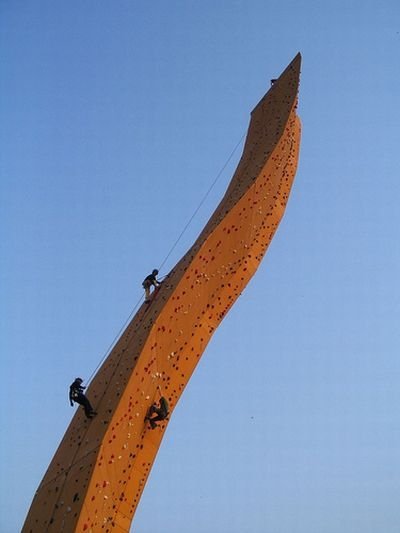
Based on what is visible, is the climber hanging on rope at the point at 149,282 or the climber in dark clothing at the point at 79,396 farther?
the climber hanging on rope at the point at 149,282

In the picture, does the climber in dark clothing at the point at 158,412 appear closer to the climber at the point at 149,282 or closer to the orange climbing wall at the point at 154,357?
the orange climbing wall at the point at 154,357

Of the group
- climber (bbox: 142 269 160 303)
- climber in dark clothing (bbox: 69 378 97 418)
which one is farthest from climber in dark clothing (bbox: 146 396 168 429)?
climber (bbox: 142 269 160 303)

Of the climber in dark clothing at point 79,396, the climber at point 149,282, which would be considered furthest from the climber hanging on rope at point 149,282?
the climber in dark clothing at point 79,396

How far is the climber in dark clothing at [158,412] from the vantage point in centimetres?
787

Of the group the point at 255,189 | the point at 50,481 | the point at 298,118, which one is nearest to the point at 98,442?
the point at 50,481

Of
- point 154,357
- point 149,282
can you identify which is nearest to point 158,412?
point 154,357

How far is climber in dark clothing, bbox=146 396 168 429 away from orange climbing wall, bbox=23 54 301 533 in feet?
0.29

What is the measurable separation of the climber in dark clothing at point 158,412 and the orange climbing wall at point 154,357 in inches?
3.5

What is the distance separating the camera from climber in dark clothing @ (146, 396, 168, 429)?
7871mm

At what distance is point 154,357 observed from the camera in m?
7.98

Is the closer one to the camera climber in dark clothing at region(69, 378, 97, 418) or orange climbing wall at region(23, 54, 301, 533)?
orange climbing wall at region(23, 54, 301, 533)

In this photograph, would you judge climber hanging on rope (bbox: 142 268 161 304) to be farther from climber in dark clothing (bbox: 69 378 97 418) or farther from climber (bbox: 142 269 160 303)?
climber in dark clothing (bbox: 69 378 97 418)

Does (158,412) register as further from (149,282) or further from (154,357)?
(149,282)

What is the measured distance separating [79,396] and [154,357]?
1090mm
